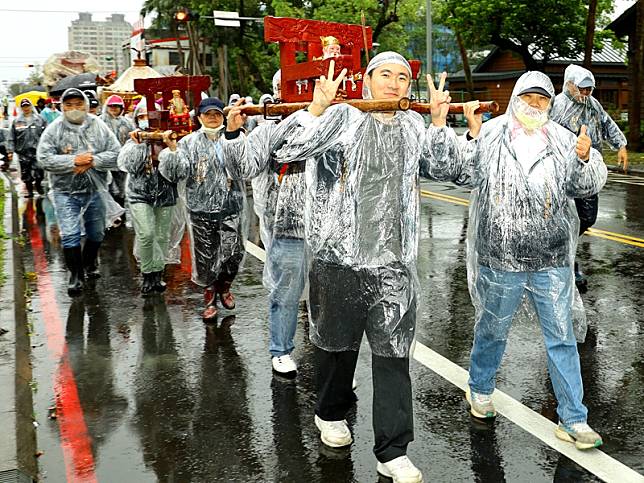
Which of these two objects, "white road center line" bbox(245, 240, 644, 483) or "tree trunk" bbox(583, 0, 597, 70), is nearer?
"white road center line" bbox(245, 240, 644, 483)

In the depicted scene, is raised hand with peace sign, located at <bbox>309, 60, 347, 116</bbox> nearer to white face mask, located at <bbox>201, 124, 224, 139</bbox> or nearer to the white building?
white face mask, located at <bbox>201, 124, 224, 139</bbox>

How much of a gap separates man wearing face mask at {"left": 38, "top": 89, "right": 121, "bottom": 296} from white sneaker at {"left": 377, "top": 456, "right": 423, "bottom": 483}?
4654 millimetres

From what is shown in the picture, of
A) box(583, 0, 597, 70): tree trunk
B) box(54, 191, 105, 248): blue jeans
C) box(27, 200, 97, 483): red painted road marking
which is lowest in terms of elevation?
box(27, 200, 97, 483): red painted road marking

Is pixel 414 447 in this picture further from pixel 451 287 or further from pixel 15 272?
pixel 15 272

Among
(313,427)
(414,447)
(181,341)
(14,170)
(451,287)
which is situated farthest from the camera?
(14,170)

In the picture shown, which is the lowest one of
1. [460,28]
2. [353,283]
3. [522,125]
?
[353,283]

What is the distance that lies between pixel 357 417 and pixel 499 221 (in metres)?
1.32

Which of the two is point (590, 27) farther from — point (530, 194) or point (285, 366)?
point (530, 194)

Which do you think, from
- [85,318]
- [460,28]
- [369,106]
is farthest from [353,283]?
[460,28]

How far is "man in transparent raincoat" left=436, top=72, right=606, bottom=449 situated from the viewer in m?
4.07

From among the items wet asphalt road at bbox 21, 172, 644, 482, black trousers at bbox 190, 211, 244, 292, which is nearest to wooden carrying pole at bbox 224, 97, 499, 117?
wet asphalt road at bbox 21, 172, 644, 482

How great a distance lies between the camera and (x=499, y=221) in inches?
163

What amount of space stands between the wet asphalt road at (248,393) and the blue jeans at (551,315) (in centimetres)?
23

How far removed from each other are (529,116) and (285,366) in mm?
2194
